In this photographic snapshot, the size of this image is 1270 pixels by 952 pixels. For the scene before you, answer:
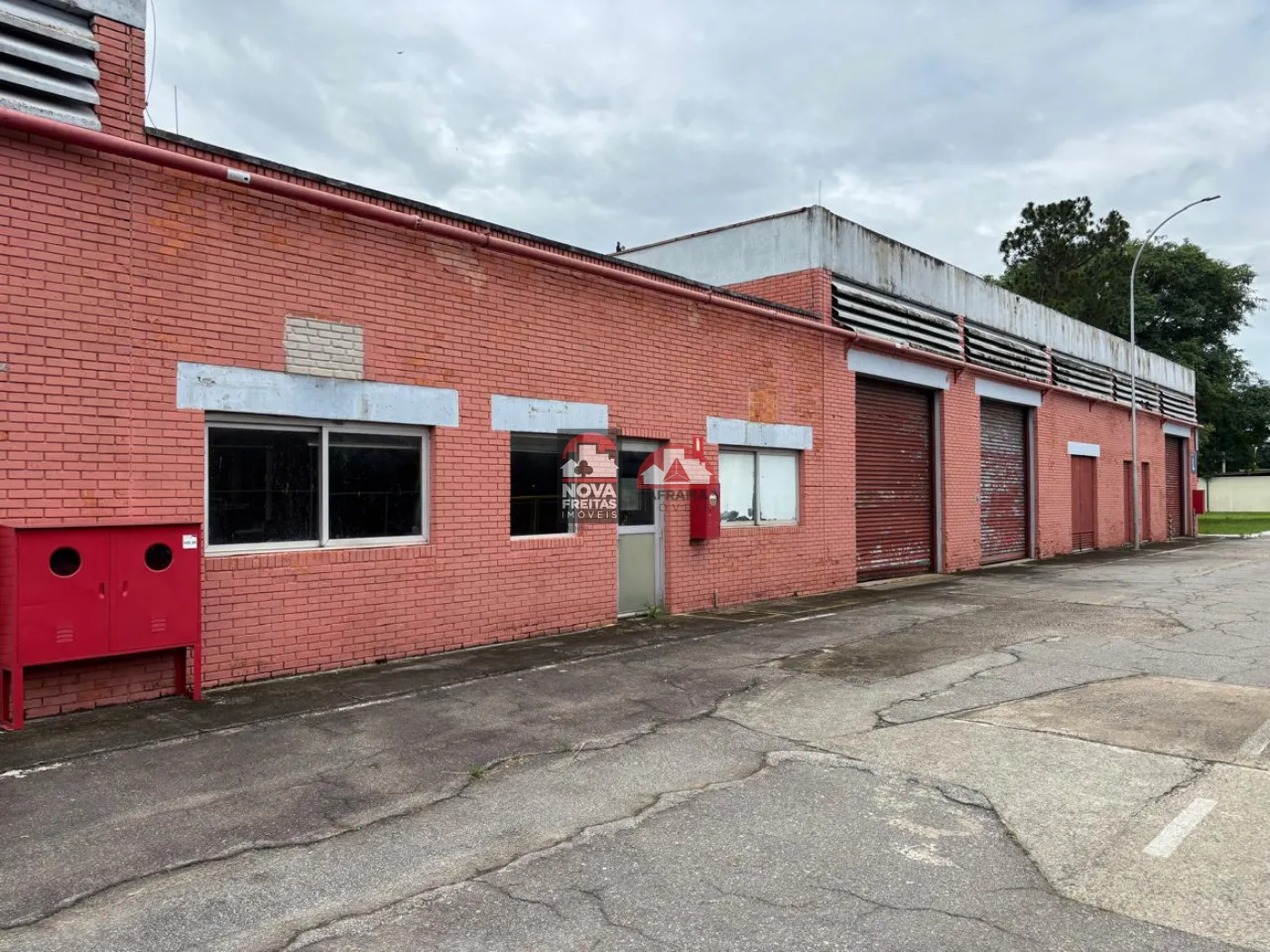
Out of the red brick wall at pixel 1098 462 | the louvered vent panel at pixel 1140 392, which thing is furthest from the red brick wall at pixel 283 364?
the louvered vent panel at pixel 1140 392

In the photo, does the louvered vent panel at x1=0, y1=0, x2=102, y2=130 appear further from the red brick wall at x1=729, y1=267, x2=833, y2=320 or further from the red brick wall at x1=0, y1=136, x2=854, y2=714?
the red brick wall at x1=729, y1=267, x2=833, y2=320

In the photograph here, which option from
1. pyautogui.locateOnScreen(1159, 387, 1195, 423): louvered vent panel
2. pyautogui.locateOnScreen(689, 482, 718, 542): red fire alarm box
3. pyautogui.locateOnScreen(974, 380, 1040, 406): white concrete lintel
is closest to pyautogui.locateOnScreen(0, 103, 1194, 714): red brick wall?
pyautogui.locateOnScreen(689, 482, 718, 542): red fire alarm box

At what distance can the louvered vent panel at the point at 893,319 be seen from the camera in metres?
15.4

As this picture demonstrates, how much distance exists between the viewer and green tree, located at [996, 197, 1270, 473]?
154ft

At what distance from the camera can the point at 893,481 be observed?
17.0 meters

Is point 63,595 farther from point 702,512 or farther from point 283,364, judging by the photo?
point 702,512

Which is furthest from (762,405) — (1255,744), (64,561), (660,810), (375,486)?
(64,561)

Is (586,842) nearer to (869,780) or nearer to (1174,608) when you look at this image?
(869,780)

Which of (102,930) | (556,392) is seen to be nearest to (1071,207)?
(556,392)

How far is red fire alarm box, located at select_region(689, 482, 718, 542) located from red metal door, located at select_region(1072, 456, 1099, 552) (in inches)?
646

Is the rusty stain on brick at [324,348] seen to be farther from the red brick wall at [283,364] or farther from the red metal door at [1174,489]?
the red metal door at [1174,489]

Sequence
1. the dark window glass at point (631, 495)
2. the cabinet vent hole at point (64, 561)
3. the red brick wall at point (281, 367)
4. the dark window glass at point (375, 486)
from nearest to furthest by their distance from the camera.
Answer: the cabinet vent hole at point (64, 561) < the red brick wall at point (281, 367) < the dark window glass at point (375, 486) < the dark window glass at point (631, 495)

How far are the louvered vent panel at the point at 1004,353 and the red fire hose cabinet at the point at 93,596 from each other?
16.6 meters

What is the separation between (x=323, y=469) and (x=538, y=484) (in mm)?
2698
